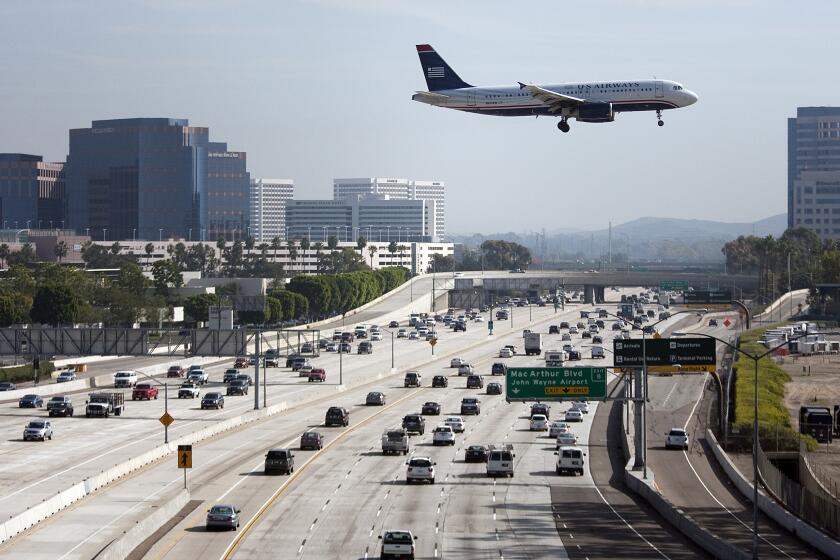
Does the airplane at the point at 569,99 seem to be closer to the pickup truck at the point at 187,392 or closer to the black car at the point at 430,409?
the black car at the point at 430,409

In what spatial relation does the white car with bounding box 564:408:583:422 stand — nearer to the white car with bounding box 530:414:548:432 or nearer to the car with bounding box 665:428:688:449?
the white car with bounding box 530:414:548:432

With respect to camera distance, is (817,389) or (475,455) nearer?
(475,455)

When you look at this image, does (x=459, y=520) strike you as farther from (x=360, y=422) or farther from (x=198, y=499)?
(x=360, y=422)

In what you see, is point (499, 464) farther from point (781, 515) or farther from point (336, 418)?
point (336, 418)

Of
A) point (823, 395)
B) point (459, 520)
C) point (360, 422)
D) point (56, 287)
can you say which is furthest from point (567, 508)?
point (56, 287)

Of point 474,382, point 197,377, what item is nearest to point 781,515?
point 474,382

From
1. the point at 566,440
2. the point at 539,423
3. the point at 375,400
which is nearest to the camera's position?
the point at 566,440

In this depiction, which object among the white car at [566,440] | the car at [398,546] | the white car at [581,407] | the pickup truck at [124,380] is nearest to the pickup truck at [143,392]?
the pickup truck at [124,380]
